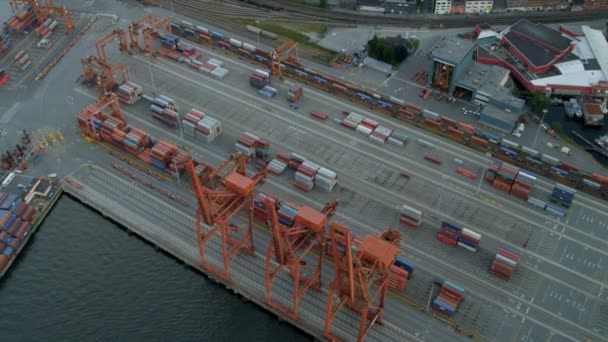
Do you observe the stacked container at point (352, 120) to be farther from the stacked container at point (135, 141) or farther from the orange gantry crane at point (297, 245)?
the stacked container at point (135, 141)

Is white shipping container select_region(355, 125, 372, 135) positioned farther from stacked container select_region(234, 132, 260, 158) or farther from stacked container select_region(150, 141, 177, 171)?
stacked container select_region(150, 141, 177, 171)

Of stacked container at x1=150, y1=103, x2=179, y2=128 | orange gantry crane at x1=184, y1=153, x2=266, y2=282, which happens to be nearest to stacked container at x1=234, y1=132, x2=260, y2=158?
stacked container at x1=150, y1=103, x2=179, y2=128

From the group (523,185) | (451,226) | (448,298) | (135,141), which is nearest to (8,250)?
(135,141)

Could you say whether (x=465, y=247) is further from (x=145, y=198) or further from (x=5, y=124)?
(x=5, y=124)

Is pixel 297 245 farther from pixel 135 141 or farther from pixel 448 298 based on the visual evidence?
pixel 135 141

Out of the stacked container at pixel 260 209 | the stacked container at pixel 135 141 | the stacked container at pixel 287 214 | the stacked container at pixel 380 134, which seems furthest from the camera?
the stacked container at pixel 380 134

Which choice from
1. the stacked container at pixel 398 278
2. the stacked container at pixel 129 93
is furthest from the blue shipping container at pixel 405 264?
the stacked container at pixel 129 93
